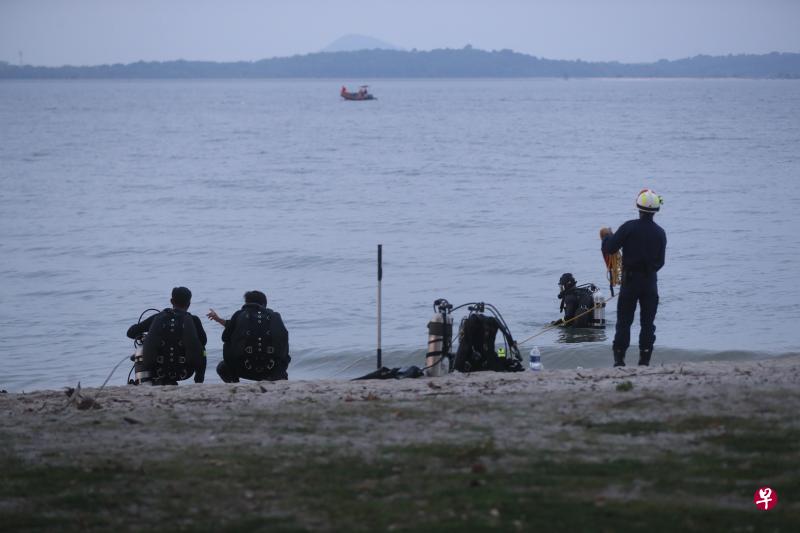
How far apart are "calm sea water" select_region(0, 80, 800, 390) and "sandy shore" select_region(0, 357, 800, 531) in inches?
246

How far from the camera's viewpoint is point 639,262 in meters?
10.8

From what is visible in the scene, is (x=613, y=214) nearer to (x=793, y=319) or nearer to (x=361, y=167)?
(x=793, y=319)

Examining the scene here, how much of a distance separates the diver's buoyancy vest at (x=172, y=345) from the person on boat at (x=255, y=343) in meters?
0.35

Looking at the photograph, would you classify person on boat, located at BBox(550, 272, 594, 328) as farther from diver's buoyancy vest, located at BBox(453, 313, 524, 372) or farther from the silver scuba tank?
diver's buoyancy vest, located at BBox(453, 313, 524, 372)

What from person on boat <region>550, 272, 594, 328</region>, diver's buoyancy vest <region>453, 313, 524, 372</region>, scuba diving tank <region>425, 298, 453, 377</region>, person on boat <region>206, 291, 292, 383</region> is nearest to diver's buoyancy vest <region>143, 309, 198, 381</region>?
person on boat <region>206, 291, 292, 383</region>

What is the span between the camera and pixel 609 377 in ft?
32.9

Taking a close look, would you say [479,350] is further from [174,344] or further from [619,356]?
[174,344]

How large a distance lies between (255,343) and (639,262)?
370 centimetres

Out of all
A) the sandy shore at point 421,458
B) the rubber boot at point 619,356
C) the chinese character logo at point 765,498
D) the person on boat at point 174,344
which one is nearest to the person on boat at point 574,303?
the rubber boot at point 619,356

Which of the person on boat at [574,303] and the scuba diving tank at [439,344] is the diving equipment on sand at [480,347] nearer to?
the scuba diving tank at [439,344]

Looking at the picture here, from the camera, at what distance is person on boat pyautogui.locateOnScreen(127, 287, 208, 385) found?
10719 mm

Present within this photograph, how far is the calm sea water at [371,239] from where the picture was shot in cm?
1712

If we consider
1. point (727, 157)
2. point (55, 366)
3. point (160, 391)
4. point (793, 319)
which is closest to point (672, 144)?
point (727, 157)

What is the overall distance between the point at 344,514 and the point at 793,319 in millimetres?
13407
